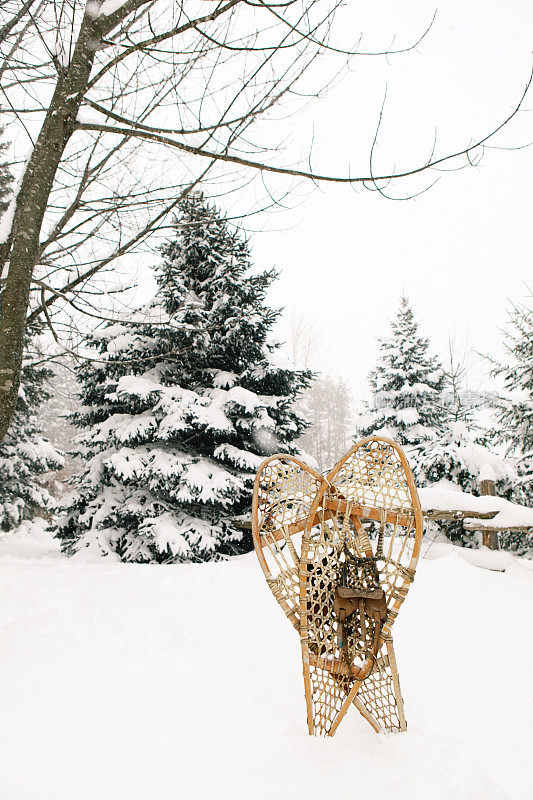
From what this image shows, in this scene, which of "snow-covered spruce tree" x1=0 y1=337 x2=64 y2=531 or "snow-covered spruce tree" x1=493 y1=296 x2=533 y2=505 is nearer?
"snow-covered spruce tree" x1=493 y1=296 x2=533 y2=505

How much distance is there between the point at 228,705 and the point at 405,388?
11.8m

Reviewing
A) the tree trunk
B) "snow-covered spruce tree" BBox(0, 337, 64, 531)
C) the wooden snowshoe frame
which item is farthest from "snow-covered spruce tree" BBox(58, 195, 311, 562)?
the wooden snowshoe frame

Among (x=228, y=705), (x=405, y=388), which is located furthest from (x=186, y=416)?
(x=405, y=388)

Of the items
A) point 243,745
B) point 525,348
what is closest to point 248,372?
point 525,348

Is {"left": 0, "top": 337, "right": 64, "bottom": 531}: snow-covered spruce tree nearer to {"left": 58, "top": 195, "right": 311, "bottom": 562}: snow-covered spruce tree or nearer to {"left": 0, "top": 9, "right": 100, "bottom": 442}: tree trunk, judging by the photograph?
{"left": 58, "top": 195, "right": 311, "bottom": 562}: snow-covered spruce tree

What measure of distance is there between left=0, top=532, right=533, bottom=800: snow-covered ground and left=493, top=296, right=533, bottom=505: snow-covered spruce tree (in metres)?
4.25

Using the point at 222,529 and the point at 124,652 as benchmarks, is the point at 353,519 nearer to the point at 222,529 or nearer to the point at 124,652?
the point at 124,652

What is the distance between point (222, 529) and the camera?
7.49 metres

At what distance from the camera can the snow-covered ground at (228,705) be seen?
5.63 feet

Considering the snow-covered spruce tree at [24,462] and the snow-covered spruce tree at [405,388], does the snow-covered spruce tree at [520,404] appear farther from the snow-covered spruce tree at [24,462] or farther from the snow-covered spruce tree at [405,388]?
the snow-covered spruce tree at [24,462]

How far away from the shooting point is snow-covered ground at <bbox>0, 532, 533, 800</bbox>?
5.63 feet

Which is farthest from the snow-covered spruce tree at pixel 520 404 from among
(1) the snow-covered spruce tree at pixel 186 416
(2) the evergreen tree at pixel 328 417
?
(2) the evergreen tree at pixel 328 417

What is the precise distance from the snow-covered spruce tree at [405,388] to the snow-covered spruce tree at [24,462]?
29.0 ft

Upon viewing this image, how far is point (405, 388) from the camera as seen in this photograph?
43.2ft
